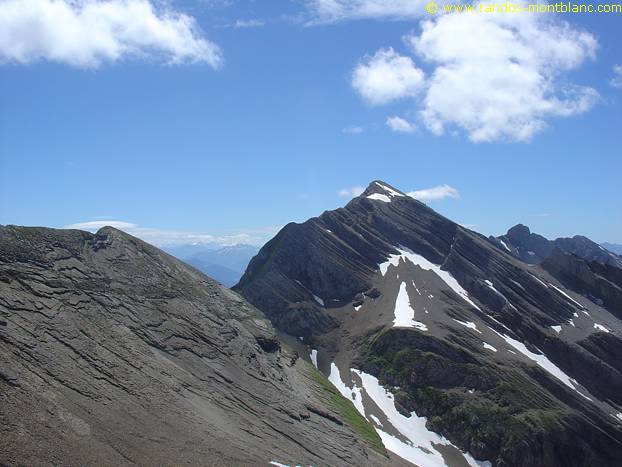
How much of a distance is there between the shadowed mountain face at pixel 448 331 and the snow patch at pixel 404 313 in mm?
434

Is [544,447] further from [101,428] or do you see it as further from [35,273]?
[35,273]

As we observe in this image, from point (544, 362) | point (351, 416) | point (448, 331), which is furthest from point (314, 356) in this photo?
point (544, 362)

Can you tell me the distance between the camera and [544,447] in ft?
301

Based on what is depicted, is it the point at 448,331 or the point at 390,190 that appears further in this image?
the point at 390,190

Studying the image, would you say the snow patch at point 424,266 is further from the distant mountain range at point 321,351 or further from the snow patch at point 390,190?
the snow patch at point 390,190

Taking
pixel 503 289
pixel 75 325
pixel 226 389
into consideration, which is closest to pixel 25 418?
pixel 75 325

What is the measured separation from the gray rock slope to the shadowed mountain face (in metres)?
26.2

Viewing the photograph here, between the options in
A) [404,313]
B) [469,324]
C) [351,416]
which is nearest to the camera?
[351,416]

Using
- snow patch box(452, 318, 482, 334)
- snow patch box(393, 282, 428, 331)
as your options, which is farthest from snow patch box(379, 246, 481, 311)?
snow patch box(393, 282, 428, 331)

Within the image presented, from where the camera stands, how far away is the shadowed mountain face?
310 feet

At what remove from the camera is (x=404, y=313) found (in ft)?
411

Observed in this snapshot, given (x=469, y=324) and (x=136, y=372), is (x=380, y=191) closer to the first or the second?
(x=469, y=324)

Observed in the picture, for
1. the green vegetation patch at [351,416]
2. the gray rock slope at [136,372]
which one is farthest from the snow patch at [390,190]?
the gray rock slope at [136,372]

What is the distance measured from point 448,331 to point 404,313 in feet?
40.7
